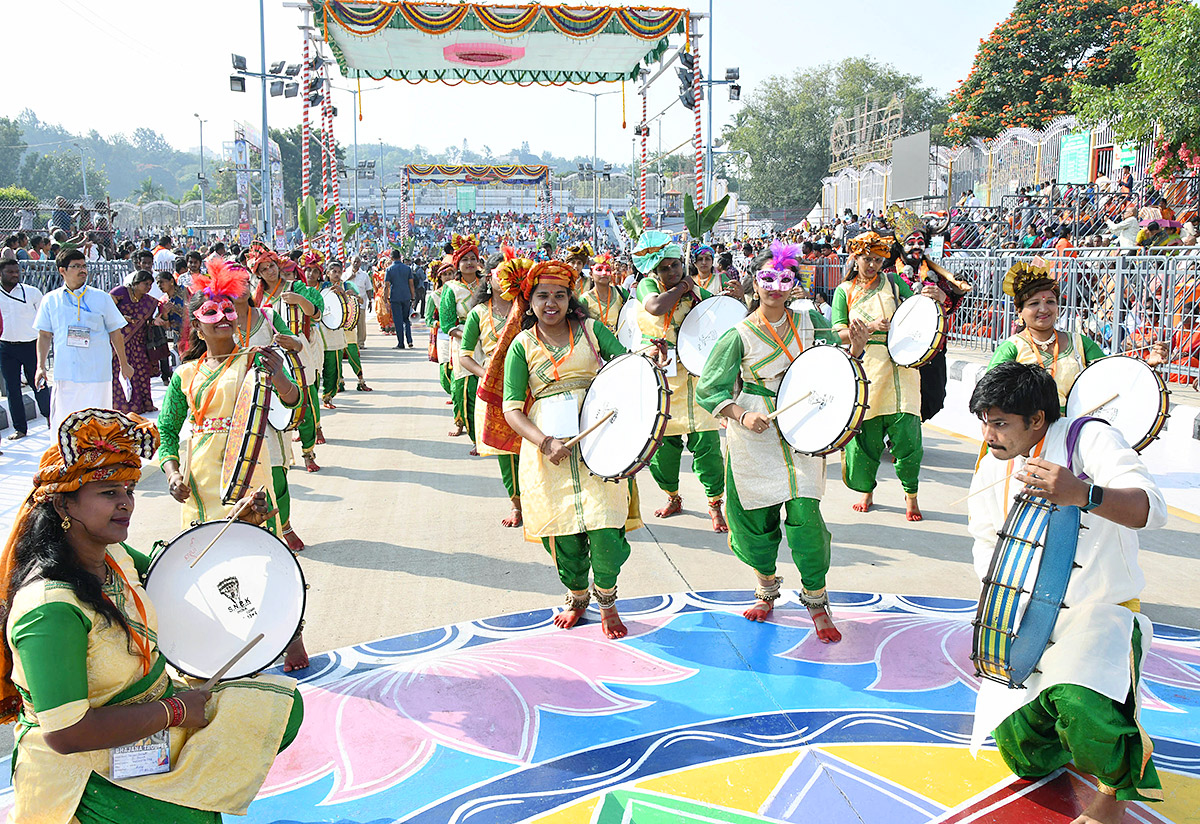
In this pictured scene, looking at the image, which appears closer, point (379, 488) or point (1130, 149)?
point (379, 488)

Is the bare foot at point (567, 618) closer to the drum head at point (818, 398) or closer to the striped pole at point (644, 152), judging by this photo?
the drum head at point (818, 398)

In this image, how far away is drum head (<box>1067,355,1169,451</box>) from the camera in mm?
4637

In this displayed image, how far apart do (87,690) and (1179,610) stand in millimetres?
4824

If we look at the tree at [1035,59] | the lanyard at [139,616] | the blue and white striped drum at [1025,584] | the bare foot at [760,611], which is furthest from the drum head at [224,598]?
the tree at [1035,59]

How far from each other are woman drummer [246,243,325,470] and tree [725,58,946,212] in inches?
2251

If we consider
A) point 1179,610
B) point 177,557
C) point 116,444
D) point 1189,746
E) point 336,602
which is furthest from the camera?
point 336,602

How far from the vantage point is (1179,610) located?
4.77m

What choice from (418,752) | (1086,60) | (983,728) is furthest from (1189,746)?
(1086,60)

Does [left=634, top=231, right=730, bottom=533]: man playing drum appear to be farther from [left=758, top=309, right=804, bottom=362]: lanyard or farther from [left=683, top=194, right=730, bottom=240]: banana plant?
[left=683, top=194, right=730, bottom=240]: banana plant

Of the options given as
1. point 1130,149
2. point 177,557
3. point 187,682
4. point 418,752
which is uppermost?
point 1130,149

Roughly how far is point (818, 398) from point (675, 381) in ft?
7.62

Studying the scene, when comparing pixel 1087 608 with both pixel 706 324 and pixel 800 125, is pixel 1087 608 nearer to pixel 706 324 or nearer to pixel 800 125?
pixel 706 324

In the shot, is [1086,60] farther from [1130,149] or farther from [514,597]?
[514,597]

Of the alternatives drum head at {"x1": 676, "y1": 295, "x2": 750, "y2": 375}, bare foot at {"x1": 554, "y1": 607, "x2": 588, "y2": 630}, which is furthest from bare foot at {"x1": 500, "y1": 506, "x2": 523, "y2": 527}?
bare foot at {"x1": 554, "y1": 607, "x2": 588, "y2": 630}
